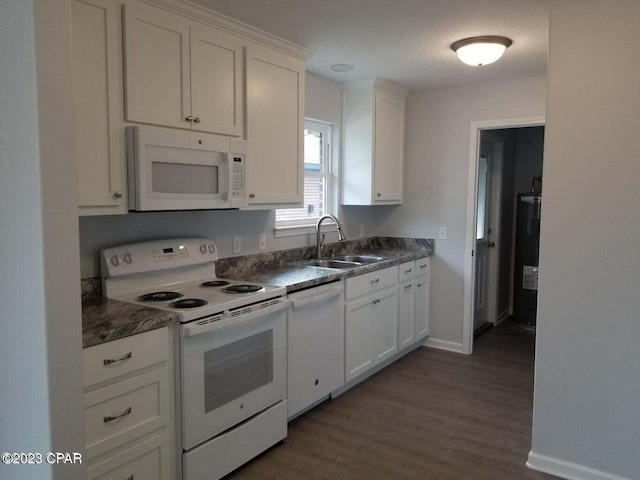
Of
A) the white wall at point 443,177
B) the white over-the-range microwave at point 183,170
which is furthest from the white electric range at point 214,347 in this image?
the white wall at point 443,177

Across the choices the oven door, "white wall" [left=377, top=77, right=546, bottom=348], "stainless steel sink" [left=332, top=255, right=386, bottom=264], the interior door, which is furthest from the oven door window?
the interior door

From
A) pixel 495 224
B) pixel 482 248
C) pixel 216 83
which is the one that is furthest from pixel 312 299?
pixel 495 224

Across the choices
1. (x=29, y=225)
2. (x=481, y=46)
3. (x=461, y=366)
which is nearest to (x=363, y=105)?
Answer: (x=481, y=46)

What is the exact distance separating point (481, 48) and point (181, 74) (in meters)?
1.85

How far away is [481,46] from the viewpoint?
3033 millimetres

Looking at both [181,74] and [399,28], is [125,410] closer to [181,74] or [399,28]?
[181,74]

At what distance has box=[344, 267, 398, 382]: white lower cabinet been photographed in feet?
11.3

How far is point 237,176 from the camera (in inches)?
110

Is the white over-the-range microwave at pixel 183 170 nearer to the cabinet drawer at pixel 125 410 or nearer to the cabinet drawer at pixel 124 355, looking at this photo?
the cabinet drawer at pixel 124 355

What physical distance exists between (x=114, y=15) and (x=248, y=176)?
1.09 meters

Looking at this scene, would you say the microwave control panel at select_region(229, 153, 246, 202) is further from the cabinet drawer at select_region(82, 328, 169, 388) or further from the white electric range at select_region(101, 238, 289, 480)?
the cabinet drawer at select_region(82, 328, 169, 388)

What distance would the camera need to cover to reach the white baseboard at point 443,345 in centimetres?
452

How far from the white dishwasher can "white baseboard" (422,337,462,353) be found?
1.57 metres

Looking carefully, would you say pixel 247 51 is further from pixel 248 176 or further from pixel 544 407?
pixel 544 407
